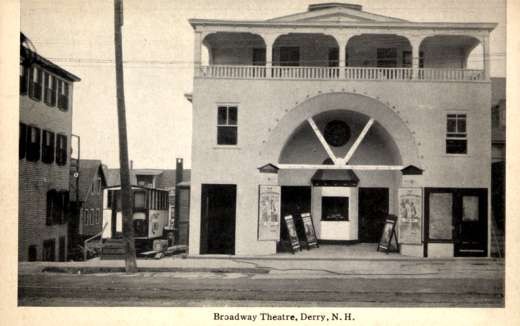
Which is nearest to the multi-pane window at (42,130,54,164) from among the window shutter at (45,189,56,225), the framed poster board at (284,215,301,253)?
the window shutter at (45,189,56,225)

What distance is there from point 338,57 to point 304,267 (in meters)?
5.97

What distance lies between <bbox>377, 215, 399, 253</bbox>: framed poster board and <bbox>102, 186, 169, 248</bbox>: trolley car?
7.13m

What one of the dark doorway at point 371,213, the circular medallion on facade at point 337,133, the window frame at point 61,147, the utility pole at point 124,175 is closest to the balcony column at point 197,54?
the utility pole at point 124,175

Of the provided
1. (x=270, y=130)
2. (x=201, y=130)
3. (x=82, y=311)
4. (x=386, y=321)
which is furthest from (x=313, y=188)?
(x=82, y=311)

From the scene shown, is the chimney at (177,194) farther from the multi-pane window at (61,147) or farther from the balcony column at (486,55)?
the balcony column at (486,55)

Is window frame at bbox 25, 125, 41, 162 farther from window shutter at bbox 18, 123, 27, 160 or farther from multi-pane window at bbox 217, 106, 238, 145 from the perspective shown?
multi-pane window at bbox 217, 106, 238, 145

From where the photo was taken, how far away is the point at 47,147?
14094mm

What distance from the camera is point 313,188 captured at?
61.3ft

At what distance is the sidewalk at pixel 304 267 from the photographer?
46.0 ft

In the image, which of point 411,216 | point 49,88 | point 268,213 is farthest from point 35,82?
point 411,216

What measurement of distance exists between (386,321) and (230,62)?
880 cm

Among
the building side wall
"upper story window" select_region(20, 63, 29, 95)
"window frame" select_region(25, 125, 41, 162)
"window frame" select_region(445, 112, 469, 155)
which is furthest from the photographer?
"window frame" select_region(445, 112, 469, 155)

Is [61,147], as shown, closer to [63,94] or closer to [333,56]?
[63,94]

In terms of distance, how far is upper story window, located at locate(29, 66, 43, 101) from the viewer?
1261cm
